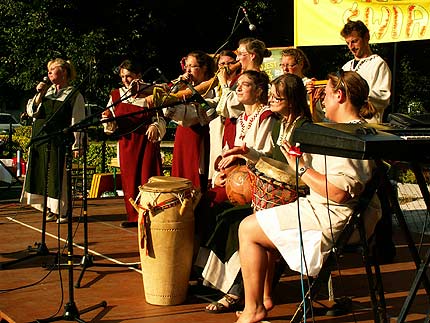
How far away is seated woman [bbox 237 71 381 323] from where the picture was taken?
13.8 feet

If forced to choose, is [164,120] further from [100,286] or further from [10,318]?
[10,318]

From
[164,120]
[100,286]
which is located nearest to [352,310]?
[100,286]

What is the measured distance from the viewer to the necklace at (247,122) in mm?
5504

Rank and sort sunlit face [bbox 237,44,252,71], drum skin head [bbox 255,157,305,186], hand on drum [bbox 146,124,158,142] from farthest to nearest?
hand on drum [bbox 146,124,158,142], sunlit face [bbox 237,44,252,71], drum skin head [bbox 255,157,305,186]

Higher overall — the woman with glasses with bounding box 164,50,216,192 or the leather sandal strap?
the woman with glasses with bounding box 164,50,216,192

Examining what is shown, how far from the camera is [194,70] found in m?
6.55

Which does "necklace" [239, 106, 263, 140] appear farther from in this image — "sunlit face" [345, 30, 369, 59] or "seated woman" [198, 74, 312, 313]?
"sunlit face" [345, 30, 369, 59]

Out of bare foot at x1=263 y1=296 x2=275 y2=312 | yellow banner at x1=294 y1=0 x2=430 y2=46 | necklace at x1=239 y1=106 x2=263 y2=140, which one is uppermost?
yellow banner at x1=294 y1=0 x2=430 y2=46

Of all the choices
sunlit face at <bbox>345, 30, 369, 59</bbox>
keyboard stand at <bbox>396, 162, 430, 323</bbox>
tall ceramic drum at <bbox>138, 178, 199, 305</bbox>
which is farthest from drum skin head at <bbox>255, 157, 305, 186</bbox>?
sunlit face at <bbox>345, 30, 369, 59</bbox>

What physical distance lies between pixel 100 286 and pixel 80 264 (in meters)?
0.51

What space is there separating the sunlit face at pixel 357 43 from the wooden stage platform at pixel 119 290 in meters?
1.71

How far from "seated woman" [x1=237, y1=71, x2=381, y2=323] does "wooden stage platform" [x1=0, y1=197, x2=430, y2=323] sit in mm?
570

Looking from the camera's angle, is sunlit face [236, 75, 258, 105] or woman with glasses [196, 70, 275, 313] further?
sunlit face [236, 75, 258, 105]

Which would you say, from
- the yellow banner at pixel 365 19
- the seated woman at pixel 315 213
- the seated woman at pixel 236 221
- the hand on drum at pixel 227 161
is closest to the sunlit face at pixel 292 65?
the seated woman at pixel 236 221
